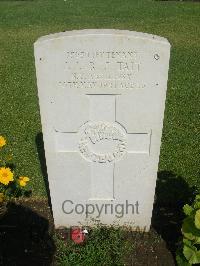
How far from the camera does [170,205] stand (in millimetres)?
4090

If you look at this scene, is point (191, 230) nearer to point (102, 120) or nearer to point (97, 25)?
point (102, 120)

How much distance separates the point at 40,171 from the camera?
477 centimetres

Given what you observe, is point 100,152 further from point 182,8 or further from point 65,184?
point 182,8

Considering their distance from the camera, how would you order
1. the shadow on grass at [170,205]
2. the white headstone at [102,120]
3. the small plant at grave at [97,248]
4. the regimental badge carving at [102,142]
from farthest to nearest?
the shadow on grass at [170,205] < the small plant at grave at [97,248] < the regimental badge carving at [102,142] < the white headstone at [102,120]

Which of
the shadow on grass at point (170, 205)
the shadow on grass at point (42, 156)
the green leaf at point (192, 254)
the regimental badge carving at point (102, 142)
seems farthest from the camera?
the shadow on grass at point (42, 156)

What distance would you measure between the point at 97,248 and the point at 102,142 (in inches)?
37.8

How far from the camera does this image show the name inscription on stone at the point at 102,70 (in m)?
2.75

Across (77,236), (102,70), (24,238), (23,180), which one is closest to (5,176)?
(23,180)

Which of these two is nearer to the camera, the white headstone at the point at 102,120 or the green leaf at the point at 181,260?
the white headstone at the point at 102,120

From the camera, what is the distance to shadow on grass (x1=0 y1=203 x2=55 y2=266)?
344cm

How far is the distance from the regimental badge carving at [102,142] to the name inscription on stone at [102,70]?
36 centimetres

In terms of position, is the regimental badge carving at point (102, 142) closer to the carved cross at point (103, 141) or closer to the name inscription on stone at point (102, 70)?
the carved cross at point (103, 141)

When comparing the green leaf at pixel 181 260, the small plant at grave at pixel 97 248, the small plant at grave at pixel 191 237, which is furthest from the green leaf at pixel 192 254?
the small plant at grave at pixel 97 248

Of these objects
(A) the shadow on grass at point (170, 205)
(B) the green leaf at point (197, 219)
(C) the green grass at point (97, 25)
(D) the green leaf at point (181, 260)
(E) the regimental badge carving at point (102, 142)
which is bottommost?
(C) the green grass at point (97, 25)
